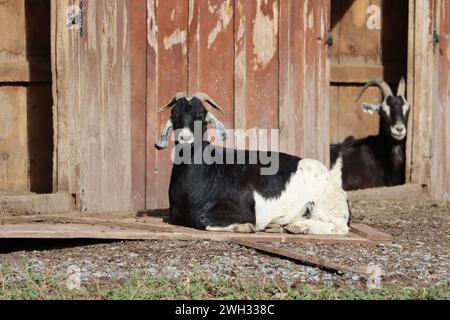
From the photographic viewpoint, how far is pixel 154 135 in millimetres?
10062

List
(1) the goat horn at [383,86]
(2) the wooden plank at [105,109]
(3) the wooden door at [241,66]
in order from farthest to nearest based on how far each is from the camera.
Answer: (1) the goat horn at [383,86] < (3) the wooden door at [241,66] < (2) the wooden plank at [105,109]

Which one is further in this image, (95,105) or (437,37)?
(437,37)

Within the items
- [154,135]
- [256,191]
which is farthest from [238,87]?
[256,191]

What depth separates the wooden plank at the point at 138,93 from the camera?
990cm

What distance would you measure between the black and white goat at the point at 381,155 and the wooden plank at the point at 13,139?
12.0ft

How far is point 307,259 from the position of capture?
7426 mm

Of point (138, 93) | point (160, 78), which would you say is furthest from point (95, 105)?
point (160, 78)

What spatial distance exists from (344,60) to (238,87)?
4554 millimetres

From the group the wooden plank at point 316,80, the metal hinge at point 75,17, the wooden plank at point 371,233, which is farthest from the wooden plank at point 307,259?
the wooden plank at point 316,80

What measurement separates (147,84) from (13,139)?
2074 mm

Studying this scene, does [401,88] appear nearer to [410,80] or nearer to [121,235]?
[410,80]

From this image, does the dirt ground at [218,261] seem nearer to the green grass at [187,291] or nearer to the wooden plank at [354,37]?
the green grass at [187,291]

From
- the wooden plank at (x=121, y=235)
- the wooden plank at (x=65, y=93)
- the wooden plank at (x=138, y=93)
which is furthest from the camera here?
the wooden plank at (x=138, y=93)
